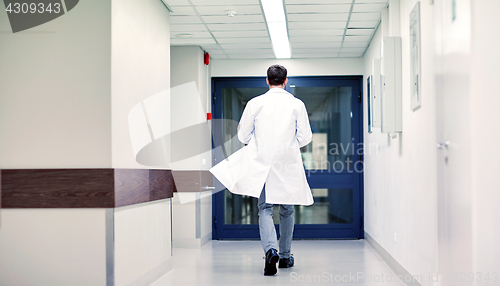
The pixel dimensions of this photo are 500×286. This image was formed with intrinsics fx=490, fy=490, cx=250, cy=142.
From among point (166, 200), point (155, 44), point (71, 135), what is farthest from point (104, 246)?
point (155, 44)

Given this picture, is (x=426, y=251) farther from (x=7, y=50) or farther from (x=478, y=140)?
(x=7, y=50)

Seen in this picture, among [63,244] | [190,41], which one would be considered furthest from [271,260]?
[190,41]

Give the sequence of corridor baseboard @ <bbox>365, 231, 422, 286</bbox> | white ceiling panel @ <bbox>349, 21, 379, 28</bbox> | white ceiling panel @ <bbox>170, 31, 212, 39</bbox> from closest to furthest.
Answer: corridor baseboard @ <bbox>365, 231, 422, 286</bbox>, white ceiling panel @ <bbox>349, 21, 379, 28</bbox>, white ceiling panel @ <bbox>170, 31, 212, 39</bbox>

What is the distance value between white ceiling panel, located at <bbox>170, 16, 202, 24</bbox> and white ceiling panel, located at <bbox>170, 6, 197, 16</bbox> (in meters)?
0.10

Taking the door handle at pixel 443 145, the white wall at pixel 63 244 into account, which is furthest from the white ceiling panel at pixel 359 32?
the white wall at pixel 63 244

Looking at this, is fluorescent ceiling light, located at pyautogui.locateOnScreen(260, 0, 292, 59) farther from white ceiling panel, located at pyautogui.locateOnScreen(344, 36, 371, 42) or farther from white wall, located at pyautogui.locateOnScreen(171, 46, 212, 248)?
white wall, located at pyautogui.locateOnScreen(171, 46, 212, 248)

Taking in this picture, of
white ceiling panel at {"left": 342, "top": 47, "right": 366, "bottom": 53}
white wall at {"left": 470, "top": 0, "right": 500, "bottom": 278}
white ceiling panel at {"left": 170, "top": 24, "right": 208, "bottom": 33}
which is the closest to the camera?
white wall at {"left": 470, "top": 0, "right": 500, "bottom": 278}

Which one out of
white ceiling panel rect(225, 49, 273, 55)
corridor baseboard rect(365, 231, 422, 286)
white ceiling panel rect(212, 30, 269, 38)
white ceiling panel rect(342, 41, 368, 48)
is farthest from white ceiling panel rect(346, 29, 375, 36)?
corridor baseboard rect(365, 231, 422, 286)

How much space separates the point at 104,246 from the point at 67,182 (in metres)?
0.44

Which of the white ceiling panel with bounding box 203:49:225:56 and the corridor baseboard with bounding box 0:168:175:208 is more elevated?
the white ceiling panel with bounding box 203:49:225:56

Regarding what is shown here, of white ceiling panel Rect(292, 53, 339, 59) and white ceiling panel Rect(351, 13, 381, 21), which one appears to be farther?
white ceiling panel Rect(292, 53, 339, 59)

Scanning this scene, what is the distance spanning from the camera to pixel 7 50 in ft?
9.83

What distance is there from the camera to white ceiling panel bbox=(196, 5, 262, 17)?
437 cm

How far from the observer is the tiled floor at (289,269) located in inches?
151
